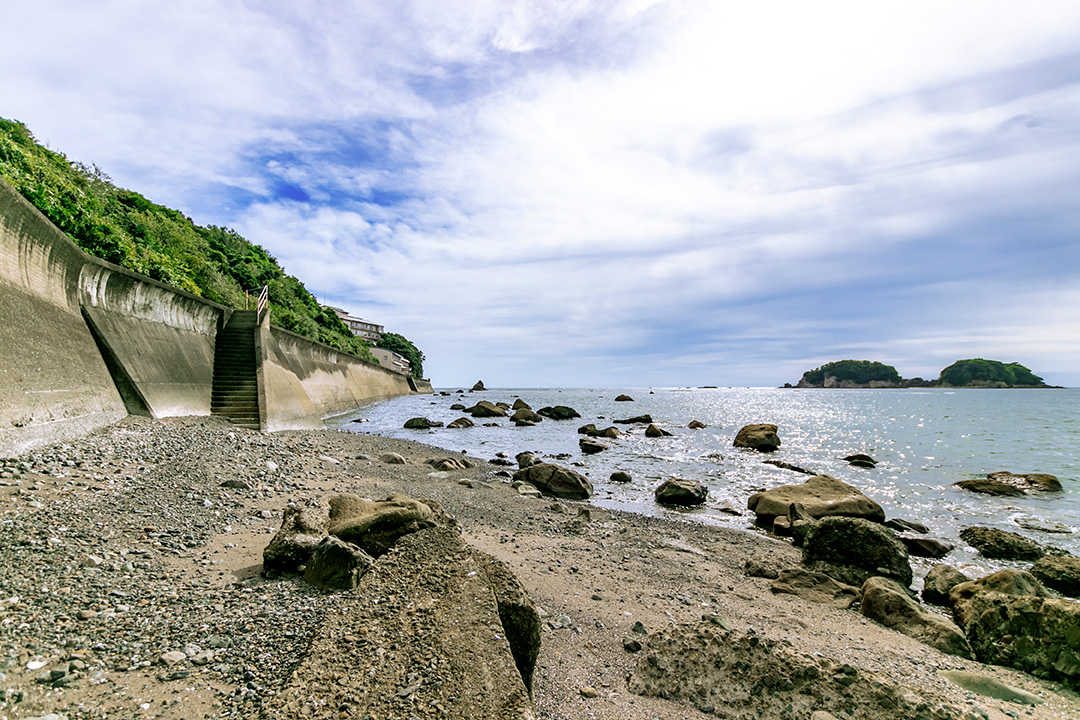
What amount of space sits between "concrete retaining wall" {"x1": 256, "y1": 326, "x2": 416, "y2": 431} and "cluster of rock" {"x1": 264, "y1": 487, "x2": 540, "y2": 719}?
42.4 feet

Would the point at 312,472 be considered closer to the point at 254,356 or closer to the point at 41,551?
the point at 41,551

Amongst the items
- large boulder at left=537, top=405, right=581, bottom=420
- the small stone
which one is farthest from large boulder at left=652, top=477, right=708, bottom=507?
large boulder at left=537, top=405, right=581, bottom=420

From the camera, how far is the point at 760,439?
2608 cm

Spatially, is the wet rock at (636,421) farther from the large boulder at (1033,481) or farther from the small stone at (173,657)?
the small stone at (173,657)

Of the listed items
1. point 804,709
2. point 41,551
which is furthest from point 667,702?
point 41,551

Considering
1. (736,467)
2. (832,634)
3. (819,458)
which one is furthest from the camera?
(819,458)

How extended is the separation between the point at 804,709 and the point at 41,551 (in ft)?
21.8

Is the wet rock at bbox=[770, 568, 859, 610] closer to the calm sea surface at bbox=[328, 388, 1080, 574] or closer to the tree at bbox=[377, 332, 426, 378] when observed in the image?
the calm sea surface at bbox=[328, 388, 1080, 574]

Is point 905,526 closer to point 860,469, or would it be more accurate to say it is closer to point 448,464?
point 860,469

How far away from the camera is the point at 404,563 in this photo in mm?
3803

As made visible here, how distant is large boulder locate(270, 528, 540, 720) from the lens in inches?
102

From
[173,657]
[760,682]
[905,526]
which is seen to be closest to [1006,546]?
[905,526]

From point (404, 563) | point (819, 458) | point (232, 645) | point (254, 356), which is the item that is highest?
point (254, 356)

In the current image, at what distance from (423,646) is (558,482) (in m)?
10.9
